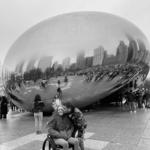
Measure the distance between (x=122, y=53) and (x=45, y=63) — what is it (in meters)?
3.74

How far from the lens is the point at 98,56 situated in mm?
9531

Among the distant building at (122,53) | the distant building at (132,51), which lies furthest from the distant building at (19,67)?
the distant building at (132,51)

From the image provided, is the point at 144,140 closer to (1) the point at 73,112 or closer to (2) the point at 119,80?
(1) the point at 73,112

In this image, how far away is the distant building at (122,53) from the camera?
32.6ft

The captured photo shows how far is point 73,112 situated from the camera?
3855 millimetres

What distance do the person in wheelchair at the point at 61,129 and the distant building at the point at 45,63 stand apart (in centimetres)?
555

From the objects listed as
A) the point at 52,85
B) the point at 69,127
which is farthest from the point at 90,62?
the point at 69,127

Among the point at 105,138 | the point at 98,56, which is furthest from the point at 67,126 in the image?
the point at 98,56

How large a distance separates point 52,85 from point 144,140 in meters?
5.01

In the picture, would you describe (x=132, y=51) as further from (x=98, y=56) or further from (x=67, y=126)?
(x=67, y=126)

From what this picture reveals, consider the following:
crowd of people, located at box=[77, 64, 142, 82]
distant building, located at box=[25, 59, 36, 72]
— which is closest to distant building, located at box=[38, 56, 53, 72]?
distant building, located at box=[25, 59, 36, 72]

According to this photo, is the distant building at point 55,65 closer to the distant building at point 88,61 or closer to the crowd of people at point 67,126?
the distant building at point 88,61

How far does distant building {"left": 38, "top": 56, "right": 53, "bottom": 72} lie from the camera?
364 inches

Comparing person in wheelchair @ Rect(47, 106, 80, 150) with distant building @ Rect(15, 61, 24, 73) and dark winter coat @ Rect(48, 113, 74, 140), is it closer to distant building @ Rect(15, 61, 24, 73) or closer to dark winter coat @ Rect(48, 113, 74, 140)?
dark winter coat @ Rect(48, 113, 74, 140)
